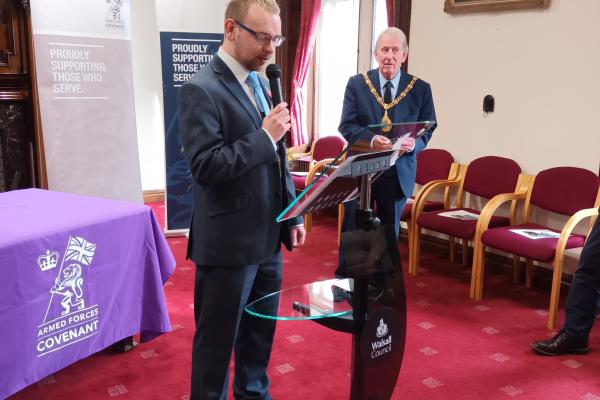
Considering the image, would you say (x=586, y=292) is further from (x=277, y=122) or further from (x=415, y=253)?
(x=277, y=122)

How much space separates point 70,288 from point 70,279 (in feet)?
0.13

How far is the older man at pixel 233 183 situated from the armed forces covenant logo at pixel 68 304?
2.39 feet

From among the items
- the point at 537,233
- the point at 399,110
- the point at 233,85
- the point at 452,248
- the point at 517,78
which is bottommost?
the point at 452,248

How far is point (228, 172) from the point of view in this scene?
160 cm

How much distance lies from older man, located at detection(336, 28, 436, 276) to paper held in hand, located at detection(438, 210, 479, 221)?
77 centimetres

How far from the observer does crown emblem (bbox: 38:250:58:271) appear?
220cm

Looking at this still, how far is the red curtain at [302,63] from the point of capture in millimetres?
5984

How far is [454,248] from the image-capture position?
4.40 m

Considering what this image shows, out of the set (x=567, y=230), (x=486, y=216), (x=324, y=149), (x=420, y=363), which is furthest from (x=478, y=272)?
(x=324, y=149)

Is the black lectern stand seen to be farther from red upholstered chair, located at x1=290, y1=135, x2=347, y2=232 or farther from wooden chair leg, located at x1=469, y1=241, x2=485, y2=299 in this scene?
red upholstered chair, located at x1=290, y1=135, x2=347, y2=232

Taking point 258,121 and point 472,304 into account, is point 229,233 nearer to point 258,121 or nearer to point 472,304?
point 258,121

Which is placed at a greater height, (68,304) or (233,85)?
(233,85)

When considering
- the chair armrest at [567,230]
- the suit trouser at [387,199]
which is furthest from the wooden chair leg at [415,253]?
the chair armrest at [567,230]

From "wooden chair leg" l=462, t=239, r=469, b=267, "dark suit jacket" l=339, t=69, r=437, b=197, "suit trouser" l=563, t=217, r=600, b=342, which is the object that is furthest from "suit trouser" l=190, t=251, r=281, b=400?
"wooden chair leg" l=462, t=239, r=469, b=267
